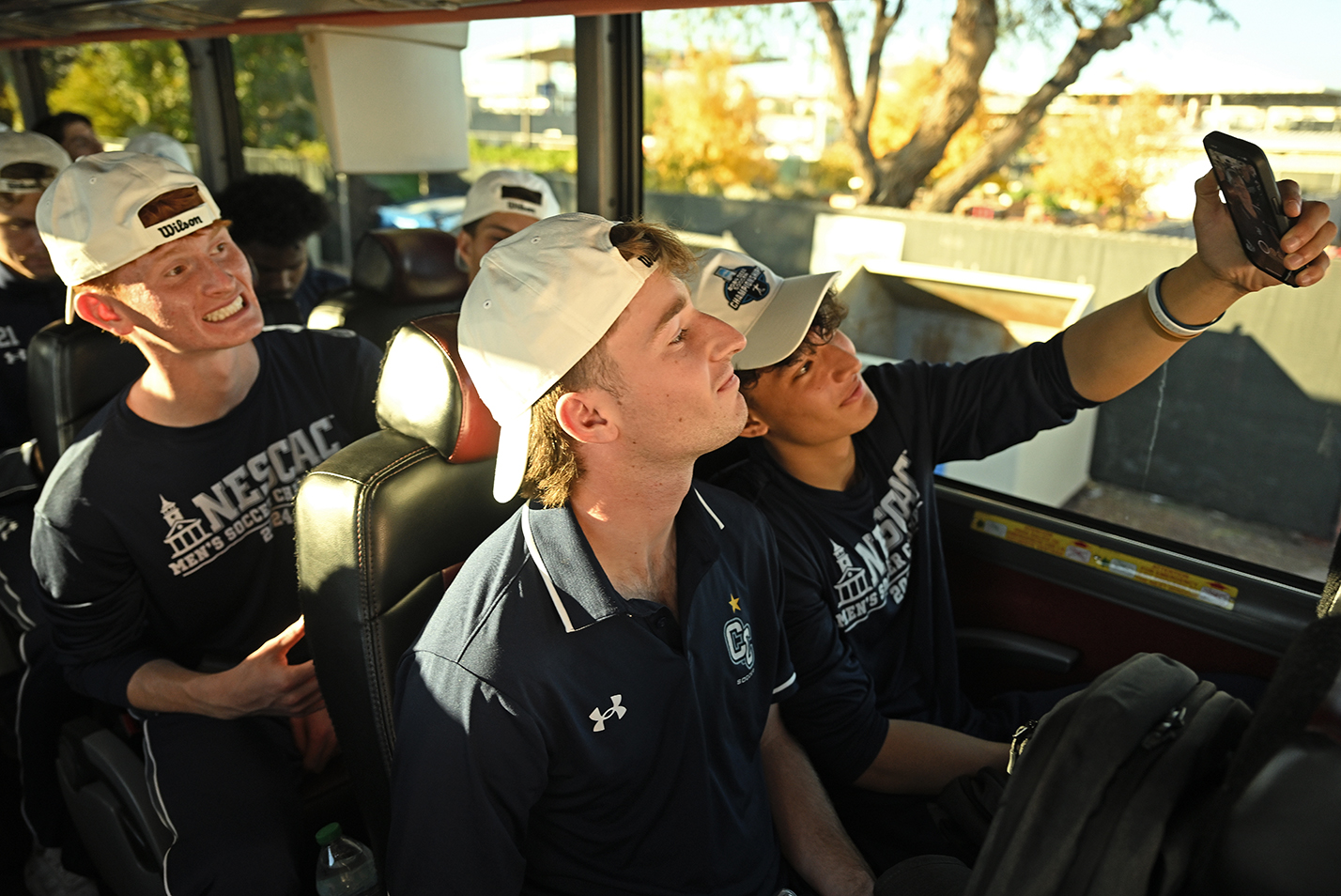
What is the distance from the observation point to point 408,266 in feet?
10.4

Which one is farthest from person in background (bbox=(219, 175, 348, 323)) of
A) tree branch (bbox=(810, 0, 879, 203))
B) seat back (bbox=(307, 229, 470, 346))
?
tree branch (bbox=(810, 0, 879, 203))

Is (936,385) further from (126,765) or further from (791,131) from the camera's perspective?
(126,765)

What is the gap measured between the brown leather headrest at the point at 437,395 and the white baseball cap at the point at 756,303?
49 cm

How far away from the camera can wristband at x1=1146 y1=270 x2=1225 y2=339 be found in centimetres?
162

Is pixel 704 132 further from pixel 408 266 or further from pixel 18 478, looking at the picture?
pixel 18 478

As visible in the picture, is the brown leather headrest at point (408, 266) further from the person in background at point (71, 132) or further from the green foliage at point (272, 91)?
the person in background at point (71, 132)

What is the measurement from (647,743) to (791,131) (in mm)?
1920

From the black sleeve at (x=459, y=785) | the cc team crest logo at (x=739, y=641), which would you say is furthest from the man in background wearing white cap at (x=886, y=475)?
the black sleeve at (x=459, y=785)

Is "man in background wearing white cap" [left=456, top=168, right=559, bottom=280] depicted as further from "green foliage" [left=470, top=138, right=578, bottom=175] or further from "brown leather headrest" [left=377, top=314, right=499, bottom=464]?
"brown leather headrest" [left=377, top=314, right=499, bottom=464]

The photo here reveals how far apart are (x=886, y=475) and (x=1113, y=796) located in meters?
1.23

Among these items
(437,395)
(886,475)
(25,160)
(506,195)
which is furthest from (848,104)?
(25,160)

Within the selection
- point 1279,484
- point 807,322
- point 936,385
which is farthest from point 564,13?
point 1279,484

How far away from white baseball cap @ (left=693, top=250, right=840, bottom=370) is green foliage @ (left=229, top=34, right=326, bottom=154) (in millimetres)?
3304

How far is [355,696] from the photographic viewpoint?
1.43 meters
